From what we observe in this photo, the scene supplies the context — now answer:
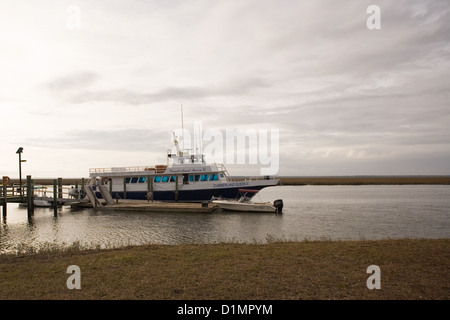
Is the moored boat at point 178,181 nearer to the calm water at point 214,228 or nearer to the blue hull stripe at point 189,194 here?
the blue hull stripe at point 189,194

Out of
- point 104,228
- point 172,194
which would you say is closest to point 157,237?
point 104,228


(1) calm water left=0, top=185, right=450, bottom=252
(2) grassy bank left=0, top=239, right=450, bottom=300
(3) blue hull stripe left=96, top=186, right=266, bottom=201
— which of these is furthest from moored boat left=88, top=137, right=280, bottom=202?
(2) grassy bank left=0, top=239, right=450, bottom=300

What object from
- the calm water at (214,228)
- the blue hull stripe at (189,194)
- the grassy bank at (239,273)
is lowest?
the calm water at (214,228)

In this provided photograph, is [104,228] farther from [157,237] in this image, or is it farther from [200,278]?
[200,278]

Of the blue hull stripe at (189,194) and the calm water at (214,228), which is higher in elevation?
the blue hull stripe at (189,194)

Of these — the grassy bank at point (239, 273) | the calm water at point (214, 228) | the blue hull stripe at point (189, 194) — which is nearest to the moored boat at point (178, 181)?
the blue hull stripe at point (189, 194)

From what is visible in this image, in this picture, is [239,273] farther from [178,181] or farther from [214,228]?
[178,181]

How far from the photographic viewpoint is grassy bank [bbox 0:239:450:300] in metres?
6.59

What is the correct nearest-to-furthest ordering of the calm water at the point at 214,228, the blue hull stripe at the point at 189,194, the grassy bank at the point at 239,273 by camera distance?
the grassy bank at the point at 239,273
the calm water at the point at 214,228
the blue hull stripe at the point at 189,194

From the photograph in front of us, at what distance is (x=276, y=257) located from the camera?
31.1ft

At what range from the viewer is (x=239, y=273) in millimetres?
7914

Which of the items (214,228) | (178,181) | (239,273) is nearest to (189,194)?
(178,181)

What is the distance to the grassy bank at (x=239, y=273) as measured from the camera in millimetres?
6586
